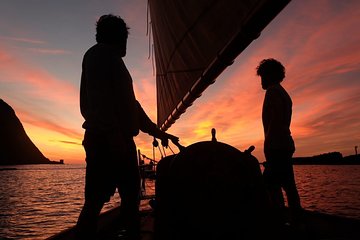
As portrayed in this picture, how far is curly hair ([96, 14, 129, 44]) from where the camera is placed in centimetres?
246

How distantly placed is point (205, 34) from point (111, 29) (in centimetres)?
80

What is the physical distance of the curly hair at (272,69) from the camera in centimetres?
379

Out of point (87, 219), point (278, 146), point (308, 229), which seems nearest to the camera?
point (87, 219)

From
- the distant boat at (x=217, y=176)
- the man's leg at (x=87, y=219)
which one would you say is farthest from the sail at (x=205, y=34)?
the man's leg at (x=87, y=219)

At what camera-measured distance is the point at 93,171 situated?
7.11ft

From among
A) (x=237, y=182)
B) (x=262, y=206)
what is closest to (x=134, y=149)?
(x=237, y=182)

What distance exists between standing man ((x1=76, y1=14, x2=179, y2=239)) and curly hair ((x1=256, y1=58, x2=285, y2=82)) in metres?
2.05

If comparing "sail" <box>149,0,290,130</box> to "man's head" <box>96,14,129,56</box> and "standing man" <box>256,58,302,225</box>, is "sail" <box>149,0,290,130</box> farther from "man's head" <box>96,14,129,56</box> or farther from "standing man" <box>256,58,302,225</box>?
"standing man" <box>256,58,302,225</box>

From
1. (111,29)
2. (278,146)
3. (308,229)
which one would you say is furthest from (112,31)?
(308,229)

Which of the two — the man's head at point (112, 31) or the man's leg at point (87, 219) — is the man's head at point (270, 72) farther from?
the man's leg at point (87, 219)

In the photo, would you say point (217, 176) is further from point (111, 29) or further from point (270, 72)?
point (270, 72)

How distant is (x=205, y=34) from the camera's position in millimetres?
2469

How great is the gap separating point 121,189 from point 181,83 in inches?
72.7

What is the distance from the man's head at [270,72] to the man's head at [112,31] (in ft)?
6.65
